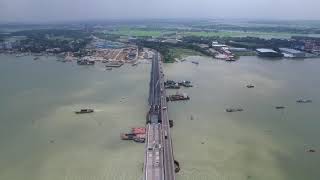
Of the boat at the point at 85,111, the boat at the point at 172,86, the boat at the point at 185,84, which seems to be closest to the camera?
the boat at the point at 85,111

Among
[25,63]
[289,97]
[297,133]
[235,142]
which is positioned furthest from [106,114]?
[25,63]

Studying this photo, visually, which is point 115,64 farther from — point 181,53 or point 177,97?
point 177,97

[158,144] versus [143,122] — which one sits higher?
[158,144]

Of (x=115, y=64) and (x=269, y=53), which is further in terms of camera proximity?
(x=269, y=53)

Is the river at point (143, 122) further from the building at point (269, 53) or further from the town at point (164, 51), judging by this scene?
the building at point (269, 53)

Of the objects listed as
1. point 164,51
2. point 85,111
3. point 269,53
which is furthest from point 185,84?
point 269,53

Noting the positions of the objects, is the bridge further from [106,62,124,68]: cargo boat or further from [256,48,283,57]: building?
[256,48,283,57]: building

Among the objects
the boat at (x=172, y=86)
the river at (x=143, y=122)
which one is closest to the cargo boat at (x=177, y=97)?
the river at (x=143, y=122)
